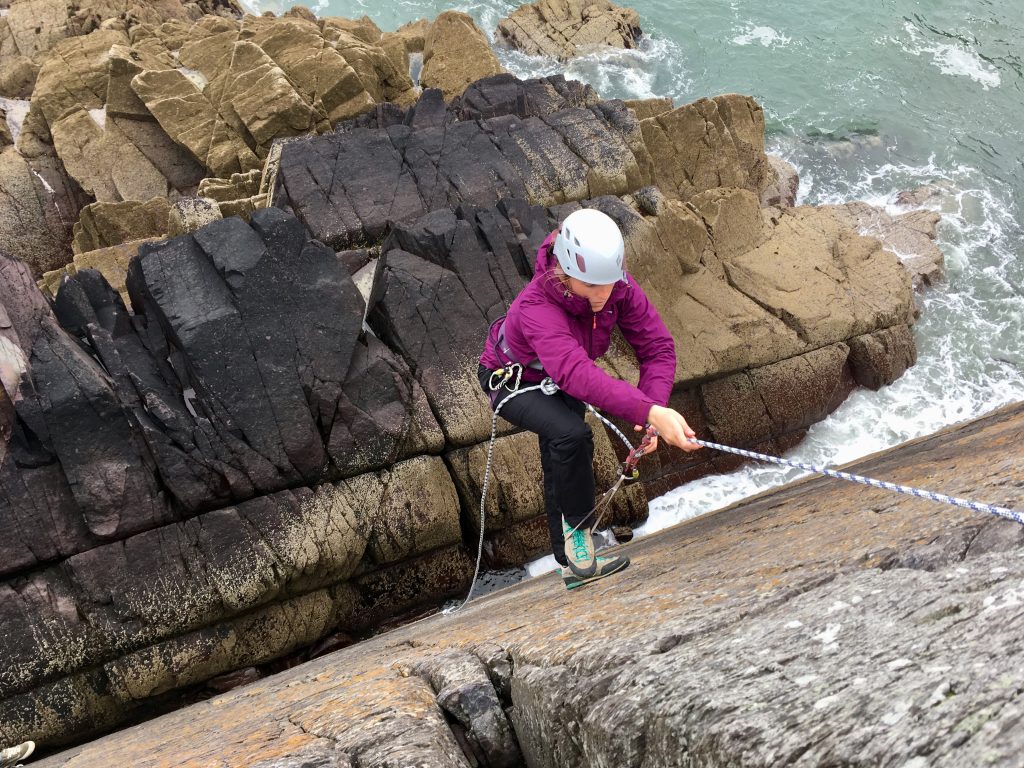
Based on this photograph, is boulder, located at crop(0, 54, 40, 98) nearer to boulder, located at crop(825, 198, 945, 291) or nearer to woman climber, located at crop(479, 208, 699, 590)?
woman climber, located at crop(479, 208, 699, 590)

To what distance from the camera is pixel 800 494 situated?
7.89 meters

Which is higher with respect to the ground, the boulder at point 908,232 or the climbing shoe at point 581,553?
the boulder at point 908,232

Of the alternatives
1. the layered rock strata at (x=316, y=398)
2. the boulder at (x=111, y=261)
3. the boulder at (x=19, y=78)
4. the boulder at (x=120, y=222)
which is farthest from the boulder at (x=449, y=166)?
the boulder at (x=19, y=78)

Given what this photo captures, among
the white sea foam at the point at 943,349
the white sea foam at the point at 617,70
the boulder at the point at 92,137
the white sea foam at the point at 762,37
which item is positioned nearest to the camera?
the white sea foam at the point at 943,349

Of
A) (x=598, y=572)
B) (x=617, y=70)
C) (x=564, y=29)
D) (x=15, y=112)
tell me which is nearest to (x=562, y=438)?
(x=598, y=572)

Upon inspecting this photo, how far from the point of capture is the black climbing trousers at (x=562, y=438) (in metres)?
6.58

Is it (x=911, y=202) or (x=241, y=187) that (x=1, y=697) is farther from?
(x=911, y=202)

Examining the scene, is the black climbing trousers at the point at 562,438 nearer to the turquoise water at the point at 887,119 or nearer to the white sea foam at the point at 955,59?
the turquoise water at the point at 887,119

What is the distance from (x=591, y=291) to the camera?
20.0 feet

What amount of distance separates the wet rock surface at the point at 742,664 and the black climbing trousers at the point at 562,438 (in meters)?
0.82

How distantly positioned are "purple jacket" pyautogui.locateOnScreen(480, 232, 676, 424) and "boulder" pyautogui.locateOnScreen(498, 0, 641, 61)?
23403 mm

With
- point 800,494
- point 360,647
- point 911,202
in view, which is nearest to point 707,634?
point 800,494

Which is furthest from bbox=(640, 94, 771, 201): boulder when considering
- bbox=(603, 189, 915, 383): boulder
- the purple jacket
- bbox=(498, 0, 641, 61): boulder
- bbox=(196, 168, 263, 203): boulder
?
bbox=(498, 0, 641, 61): boulder

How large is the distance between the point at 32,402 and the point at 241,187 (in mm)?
8580
